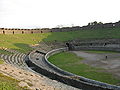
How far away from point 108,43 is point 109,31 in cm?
1028

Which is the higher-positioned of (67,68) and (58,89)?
(58,89)

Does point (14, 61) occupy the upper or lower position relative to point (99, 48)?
upper

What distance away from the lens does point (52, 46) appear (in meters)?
49.8

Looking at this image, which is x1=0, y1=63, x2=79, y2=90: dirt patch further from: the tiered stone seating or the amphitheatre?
the tiered stone seating

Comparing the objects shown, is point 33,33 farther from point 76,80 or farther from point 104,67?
point 76,80

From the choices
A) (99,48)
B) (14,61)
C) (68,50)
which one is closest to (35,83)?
(14,61)

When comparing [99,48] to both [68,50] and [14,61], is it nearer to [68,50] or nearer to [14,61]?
[68,50]

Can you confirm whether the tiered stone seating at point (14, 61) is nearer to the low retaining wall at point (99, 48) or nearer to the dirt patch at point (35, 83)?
the dirt patch at point (35, 83)

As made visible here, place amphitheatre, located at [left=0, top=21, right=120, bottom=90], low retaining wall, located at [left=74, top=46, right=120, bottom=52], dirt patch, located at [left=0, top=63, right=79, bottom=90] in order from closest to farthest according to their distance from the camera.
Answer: dirt patch, located at [left=0, top=63, right=79, bottom=90]
amphitheatre, located at [left=0, top=21, right=120, bottom=90]
low retaining wall, located at [left=74, top=46, right=120, bottom=52]

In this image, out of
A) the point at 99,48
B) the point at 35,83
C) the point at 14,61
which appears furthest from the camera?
the point at 99,48

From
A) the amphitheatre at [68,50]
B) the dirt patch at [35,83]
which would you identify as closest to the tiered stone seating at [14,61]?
the amphitheatre at [68,50]

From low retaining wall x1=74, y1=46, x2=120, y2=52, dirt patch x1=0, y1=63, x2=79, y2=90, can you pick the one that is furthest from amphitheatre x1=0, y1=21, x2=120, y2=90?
dirt patch x1=0, y1=63, x2=79, y2=90

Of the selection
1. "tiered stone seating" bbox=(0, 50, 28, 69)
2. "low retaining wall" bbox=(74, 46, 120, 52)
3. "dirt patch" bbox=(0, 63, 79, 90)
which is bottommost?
"low retaining wall" bbox=(74, 46, 120, 52)

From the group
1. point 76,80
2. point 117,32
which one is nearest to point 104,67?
point 76,80
